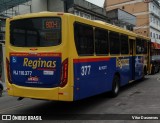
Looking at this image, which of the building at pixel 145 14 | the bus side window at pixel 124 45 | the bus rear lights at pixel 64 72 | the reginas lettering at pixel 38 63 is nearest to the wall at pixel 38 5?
the bus side window at pixel 124 45

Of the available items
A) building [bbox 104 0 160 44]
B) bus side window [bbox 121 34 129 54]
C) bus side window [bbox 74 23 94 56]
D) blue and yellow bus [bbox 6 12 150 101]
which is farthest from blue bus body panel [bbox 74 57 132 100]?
building [bbox 104 0 160 44]

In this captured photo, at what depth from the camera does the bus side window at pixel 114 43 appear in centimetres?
1264

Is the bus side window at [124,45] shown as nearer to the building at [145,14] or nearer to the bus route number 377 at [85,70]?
the bus route number 377 at [85,70]

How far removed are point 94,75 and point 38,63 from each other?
222 centimetres

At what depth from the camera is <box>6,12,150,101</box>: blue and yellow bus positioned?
905 cm

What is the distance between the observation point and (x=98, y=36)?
1119 centimetres

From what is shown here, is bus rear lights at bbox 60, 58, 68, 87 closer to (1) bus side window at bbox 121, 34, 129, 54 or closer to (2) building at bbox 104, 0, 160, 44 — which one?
(1) bus side window at bbox 121, 34, 129, 54

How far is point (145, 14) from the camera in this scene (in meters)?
69.3

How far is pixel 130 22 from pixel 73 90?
4655cm

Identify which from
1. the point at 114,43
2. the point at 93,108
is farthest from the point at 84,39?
the point at 114,43

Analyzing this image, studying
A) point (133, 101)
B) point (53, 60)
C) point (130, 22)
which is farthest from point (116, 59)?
point (130, 22)

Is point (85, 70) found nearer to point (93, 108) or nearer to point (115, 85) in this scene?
point (93, 108)

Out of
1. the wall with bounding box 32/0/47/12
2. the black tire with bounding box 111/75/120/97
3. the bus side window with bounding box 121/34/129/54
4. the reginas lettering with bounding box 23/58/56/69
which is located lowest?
the black tire with bounding box 111/75/120/97

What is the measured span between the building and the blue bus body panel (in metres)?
56.4
